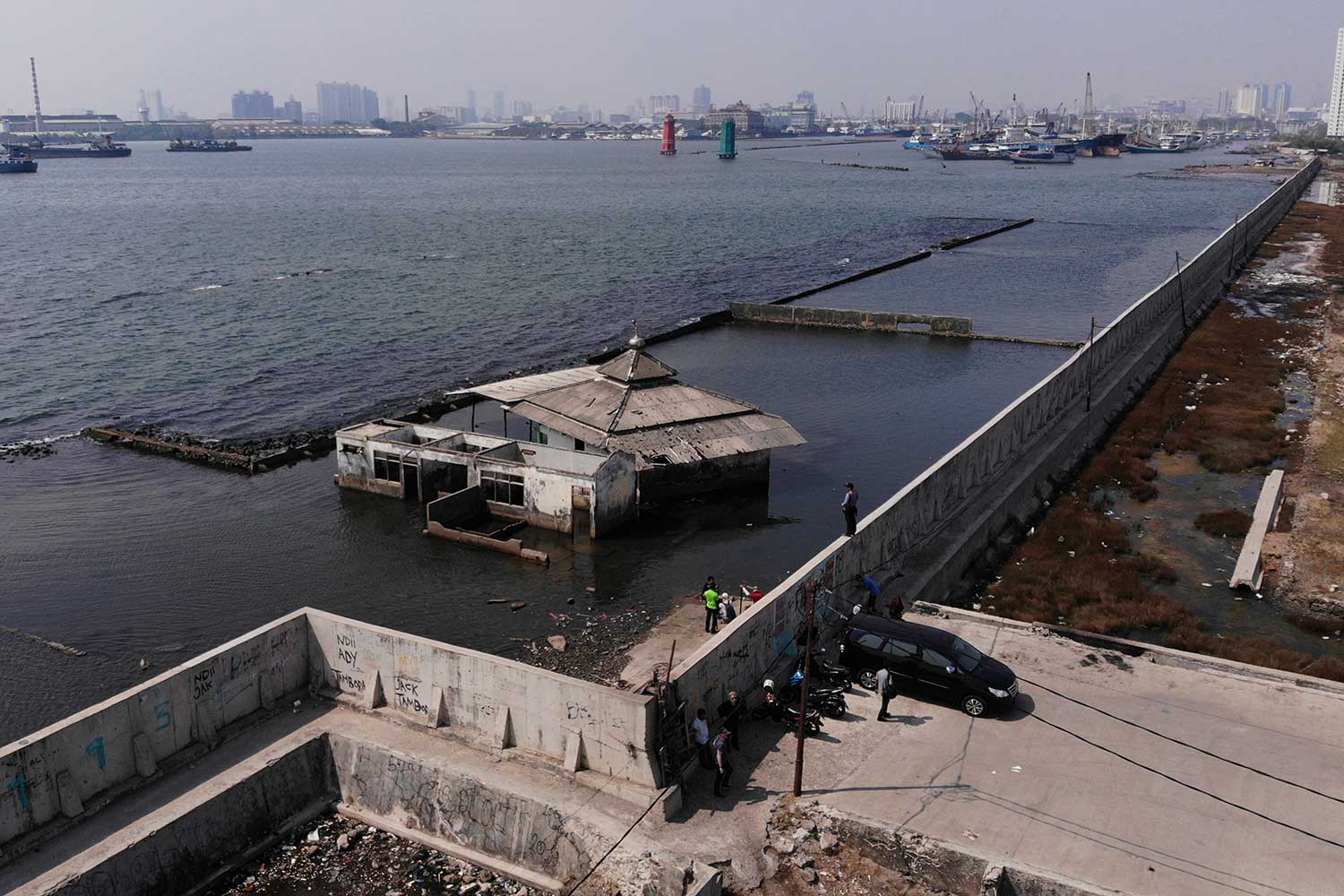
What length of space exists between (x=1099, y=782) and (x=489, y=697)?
444 inches

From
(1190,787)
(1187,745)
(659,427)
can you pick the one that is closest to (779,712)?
(1190,787)

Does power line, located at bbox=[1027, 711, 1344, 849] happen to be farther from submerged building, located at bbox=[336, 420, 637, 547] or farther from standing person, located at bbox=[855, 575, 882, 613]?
submerged building, located at bbox=[336, 420, 637, 547]

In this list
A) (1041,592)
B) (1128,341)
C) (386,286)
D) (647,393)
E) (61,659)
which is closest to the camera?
(61,659)

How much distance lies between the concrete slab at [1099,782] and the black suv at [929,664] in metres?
0.37

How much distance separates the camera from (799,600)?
23.8 meters

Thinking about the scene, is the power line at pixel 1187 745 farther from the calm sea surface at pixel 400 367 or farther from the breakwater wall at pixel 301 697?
the calm sea surface at pixel 400 367

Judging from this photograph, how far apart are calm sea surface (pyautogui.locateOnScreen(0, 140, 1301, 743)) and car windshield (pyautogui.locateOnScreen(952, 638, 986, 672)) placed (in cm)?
1035

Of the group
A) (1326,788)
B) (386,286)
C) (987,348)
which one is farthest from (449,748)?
(386,286)

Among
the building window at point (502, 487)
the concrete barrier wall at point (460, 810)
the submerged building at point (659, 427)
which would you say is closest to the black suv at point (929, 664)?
the concrete barrier wall at point (460, 810)

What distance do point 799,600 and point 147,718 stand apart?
13203 millimetres

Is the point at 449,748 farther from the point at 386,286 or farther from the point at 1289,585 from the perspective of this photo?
the point at 386,286

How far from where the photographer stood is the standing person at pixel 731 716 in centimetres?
2023

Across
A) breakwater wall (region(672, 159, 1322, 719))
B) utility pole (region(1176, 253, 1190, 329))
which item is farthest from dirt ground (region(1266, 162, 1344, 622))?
utility pole (region(1176, 253, 1190, 329))

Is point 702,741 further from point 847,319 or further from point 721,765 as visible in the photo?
point 847,319
